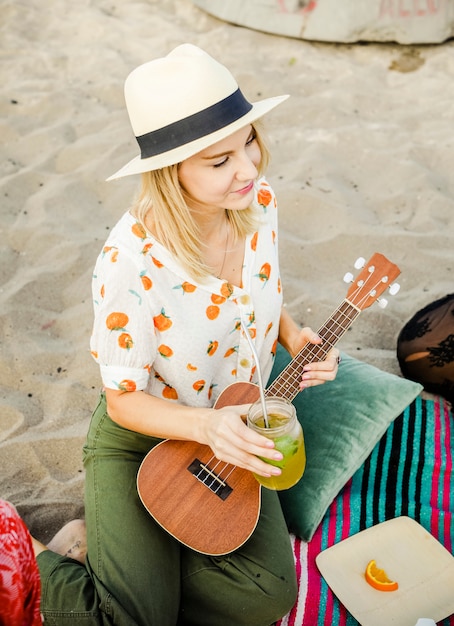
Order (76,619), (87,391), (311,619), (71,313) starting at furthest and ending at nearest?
1. (71,313)
2. (87,391)
3. (311,619)
4. (76,619)

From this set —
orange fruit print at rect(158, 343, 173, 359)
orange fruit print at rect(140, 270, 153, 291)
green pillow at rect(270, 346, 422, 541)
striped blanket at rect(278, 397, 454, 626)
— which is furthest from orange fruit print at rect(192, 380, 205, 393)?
striped blanket at rect(278, 397, 454, 626)

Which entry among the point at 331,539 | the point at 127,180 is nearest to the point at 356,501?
the point at 331,539

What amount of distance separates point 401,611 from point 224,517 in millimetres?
573

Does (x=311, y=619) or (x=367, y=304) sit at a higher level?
(x=367, y=304)

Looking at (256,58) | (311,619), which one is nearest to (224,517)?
(311,619)

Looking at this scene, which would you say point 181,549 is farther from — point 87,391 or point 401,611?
point 87,391

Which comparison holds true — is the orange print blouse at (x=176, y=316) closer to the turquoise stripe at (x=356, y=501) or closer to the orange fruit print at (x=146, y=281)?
the orange fruit print at (x=146, y=281)

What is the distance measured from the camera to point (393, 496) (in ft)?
7.02

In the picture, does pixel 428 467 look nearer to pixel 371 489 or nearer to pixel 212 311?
pixel 371 489

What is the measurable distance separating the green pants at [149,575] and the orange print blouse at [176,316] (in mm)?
342

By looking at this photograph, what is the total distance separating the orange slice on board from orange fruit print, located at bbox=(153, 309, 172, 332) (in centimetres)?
95

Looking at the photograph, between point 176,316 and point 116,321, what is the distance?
19 cm

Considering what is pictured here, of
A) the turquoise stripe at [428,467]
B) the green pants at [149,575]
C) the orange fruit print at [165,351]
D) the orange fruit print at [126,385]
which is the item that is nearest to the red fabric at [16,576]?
the green pants at [149,575]

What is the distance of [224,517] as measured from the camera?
1786mm
